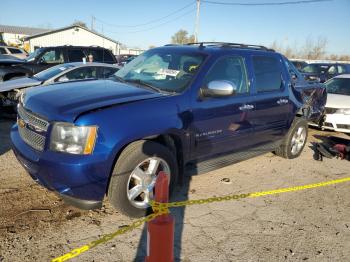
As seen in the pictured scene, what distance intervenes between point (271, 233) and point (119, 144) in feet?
6.16

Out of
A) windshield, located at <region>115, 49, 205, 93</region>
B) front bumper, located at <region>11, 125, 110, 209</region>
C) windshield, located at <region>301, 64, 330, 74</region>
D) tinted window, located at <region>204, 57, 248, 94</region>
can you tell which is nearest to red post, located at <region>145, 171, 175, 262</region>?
front bumper, located at <region>11, 125, 110, 209</region>

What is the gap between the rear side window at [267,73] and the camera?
4781mm

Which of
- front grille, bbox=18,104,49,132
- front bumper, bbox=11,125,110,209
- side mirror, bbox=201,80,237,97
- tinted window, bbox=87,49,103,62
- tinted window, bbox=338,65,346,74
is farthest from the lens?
tinted window, bbox=338,65,346,74

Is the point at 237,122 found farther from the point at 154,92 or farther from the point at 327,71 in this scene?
the point at 327,71

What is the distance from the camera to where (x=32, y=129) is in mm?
3389

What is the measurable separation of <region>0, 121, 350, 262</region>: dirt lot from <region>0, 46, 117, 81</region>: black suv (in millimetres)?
5273

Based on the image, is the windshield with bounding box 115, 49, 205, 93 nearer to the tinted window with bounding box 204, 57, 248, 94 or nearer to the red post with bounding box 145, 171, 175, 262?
the tinted window with bounding box 204, 57, 248, 94

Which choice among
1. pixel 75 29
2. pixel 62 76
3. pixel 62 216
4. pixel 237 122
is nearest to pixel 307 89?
pixel 237 122

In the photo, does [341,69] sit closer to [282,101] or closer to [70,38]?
[282,101]

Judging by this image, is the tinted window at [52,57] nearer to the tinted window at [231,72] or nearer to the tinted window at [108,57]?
the tinted window at [108,57]

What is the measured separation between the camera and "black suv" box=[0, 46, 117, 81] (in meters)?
9.39

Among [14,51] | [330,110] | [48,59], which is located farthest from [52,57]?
[14,51]

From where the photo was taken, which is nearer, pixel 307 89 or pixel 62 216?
pixel 62 216

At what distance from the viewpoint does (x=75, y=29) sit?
42.1 m
